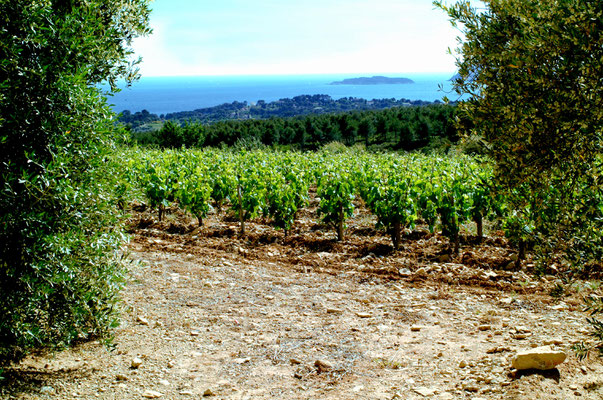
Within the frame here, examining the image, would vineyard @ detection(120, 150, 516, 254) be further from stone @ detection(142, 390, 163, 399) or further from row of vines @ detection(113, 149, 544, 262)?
stone @ detection(142, 390, 163, 399)

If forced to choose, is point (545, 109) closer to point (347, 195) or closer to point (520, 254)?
point (520, 254)

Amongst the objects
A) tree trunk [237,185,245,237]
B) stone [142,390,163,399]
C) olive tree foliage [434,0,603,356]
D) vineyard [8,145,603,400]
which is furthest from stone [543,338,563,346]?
tree trunk [237,185,245,237]

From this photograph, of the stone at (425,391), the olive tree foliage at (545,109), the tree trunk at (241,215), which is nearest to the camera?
the olive tree foliage at (545,109)

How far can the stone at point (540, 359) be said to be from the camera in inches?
181

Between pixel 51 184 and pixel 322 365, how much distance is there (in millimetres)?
3599

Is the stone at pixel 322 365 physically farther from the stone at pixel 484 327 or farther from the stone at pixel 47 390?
the stone at pixel 47 390

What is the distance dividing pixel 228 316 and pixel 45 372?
257 cm

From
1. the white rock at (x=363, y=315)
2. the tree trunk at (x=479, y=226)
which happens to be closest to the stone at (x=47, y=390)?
the white rock at (x=363, y=315)

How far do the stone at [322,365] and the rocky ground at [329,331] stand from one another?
0.05 feet

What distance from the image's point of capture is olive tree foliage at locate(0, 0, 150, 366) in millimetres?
4398

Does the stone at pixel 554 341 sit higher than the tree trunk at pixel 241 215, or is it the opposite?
the tree trunk at pixel 241 215

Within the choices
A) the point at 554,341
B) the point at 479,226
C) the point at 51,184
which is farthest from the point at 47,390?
the point at 479,226

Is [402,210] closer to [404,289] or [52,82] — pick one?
[404,289]

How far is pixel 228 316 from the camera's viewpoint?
7.02 metres
